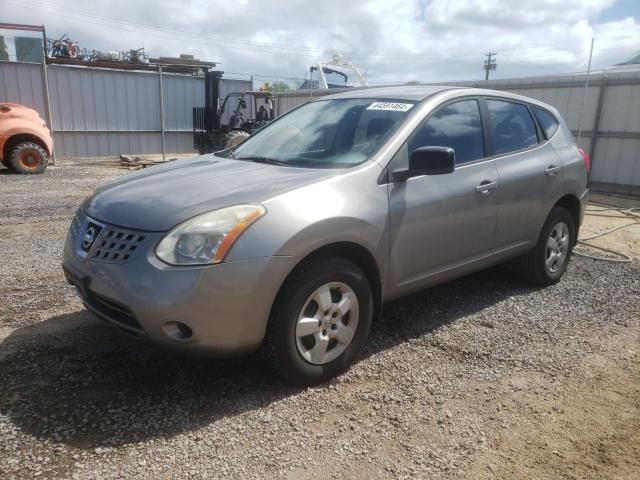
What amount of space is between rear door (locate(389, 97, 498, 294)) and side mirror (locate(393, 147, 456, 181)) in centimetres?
7

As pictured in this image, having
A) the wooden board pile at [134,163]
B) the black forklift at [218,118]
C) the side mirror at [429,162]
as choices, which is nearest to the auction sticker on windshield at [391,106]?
the side mirror at [429,162]

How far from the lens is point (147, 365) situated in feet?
10.4

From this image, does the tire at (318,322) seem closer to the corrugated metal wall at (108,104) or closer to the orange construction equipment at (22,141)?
the orange construction equipment at (22,141)

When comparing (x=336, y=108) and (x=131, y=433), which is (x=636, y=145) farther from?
(x=131, y=433)

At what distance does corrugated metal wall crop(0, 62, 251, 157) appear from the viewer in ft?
50.9

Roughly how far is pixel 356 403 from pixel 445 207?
1.43 meters

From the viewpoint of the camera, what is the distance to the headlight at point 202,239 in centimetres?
253

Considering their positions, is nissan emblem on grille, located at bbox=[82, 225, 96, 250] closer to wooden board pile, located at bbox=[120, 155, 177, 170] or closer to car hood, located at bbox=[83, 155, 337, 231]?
car hood, located at bbox=[83, 155, 337, 231]

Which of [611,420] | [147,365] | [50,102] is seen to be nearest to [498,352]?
[611,420]

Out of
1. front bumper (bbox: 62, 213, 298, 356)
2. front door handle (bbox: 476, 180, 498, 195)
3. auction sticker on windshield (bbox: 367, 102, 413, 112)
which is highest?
auction sticker on windshield (bbox: 367, 102, 413, 112)

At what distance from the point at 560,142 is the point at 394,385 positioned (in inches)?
118

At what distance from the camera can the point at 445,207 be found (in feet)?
11.5

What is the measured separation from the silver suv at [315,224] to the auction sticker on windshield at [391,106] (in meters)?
0.02

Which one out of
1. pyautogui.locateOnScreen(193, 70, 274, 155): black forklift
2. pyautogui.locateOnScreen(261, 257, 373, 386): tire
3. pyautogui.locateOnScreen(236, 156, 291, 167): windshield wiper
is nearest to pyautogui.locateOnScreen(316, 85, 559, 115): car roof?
pyautogui.locateOnScreen(236, 156, 291, 167): windshield wiper
